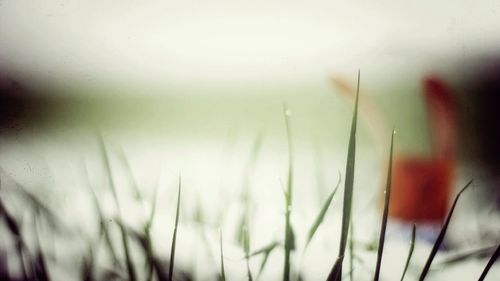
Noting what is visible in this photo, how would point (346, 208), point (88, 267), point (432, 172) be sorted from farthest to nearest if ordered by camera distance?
point (432, 172)
point (88, 267)
point (346, 208)

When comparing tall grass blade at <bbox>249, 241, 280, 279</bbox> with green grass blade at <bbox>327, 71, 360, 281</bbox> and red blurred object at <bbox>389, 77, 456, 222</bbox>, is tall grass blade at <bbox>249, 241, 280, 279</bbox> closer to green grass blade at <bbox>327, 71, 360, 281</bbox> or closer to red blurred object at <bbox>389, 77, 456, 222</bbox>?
green grass blade at <bbox>327, 71, 360, 281</bbox>

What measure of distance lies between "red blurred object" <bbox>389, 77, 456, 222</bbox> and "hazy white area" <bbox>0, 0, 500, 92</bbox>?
0.08 m

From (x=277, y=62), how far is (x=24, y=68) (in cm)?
36

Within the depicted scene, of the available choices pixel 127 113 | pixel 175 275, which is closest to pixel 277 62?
pixel 127 113

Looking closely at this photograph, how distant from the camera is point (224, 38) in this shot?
1.94 feet

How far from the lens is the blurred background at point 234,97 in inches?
19.6

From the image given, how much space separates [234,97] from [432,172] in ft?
1.03

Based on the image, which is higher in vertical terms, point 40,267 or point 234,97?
point 234,97

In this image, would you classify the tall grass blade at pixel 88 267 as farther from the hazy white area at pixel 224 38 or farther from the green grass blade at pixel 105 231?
the hazy white area at pixel 224 38

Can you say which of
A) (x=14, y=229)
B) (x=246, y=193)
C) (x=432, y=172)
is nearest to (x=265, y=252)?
(x=246, y=193)

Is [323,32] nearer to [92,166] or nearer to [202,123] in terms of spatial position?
[202,123]

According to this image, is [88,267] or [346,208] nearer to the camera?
[346,208]

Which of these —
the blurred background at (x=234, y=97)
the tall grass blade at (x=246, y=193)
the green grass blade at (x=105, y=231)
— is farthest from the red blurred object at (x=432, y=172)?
the green grass blade at (x=105, y=231)

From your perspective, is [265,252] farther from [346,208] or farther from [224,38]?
[224,38]
